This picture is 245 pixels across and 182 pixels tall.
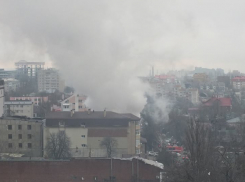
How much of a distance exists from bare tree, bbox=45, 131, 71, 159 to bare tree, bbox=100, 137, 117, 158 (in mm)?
1190

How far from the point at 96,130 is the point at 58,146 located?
1.58 meters

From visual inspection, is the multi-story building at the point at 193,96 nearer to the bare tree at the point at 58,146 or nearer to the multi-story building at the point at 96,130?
the multi-story building at the point at 96,130

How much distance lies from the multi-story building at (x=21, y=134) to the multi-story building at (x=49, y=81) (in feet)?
110

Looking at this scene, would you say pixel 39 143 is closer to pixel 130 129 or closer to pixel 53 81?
pixel 130 129

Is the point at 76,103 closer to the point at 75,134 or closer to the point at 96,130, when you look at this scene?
the point at 75,134

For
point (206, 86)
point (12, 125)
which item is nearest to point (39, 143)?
point (12, 125)

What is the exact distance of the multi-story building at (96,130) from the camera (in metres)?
17.9

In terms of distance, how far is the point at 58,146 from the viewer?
1719cm

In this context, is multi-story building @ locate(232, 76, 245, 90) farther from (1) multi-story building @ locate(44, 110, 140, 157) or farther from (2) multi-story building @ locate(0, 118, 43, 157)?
(2) multi-story building @ locate(0, 118, 43, 157)

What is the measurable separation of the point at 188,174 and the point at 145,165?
363cm

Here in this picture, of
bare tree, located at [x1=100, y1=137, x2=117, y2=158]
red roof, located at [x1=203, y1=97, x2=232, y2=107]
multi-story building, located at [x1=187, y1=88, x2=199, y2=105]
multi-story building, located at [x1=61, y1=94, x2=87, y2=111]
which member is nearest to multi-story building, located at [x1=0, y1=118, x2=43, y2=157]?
bare tree, located at [x1=100, y1=137, x2=117, y2=158]

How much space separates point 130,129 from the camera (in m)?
18.1

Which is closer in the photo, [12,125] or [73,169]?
Result: [73,169]

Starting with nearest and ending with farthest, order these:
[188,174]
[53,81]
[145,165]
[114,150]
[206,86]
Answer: [188,174] < [145,165] < [114,150] < [53,81] < [206,86]
